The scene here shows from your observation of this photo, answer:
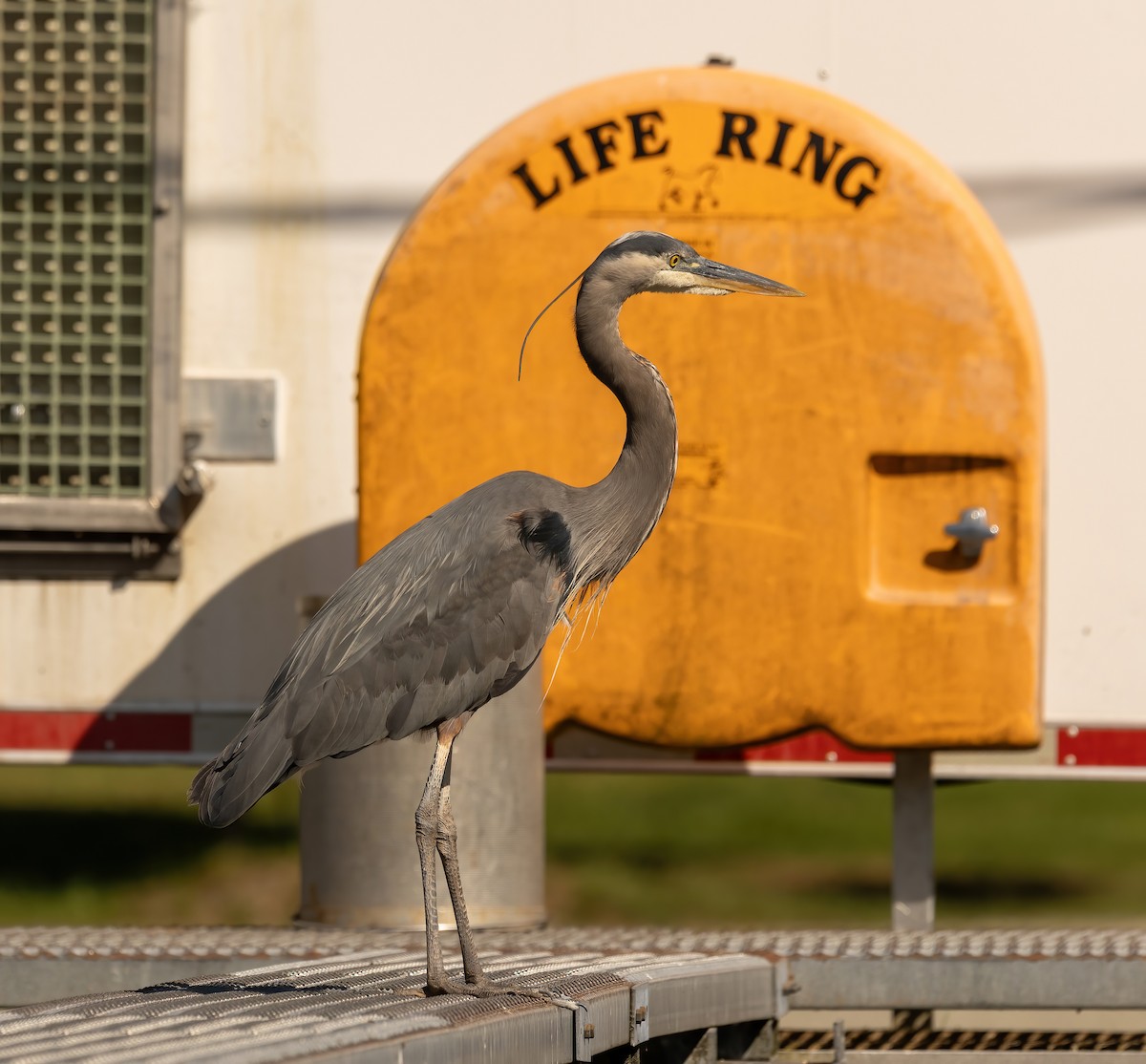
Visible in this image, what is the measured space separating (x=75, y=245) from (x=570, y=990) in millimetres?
3445

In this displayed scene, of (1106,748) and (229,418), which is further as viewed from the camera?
(229,418)

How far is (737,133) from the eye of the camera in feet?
20.5

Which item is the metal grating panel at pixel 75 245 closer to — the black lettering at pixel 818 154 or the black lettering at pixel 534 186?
the black lettering at pixel 534 186

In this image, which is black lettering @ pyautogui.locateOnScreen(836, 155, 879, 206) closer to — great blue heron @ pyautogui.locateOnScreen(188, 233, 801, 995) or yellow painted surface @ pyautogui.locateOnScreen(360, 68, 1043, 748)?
yellow painted surface @ pyautogui.locateOnScreen(360, 68, 1043, 748)

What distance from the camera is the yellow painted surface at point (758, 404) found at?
6.12m

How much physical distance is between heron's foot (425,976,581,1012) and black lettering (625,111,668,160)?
2.69m

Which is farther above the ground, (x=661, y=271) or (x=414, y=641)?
(x=661, y=271)

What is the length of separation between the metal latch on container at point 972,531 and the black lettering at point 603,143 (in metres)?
1.39

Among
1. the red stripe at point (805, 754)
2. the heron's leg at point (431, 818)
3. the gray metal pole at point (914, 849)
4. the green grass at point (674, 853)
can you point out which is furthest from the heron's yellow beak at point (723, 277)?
the green grass at point (674, 853)

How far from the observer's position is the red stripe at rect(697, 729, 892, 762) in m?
6.69

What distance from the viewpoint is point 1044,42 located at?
6887 millimetres

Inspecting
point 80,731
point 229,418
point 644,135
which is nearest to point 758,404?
point 644,135

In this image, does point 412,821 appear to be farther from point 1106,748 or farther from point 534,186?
point 1106,748

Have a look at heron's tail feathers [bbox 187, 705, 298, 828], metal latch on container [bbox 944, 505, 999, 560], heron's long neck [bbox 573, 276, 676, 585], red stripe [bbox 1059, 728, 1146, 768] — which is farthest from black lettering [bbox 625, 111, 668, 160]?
heron's tail feathers [bbox 187, 705, 298, 828]
